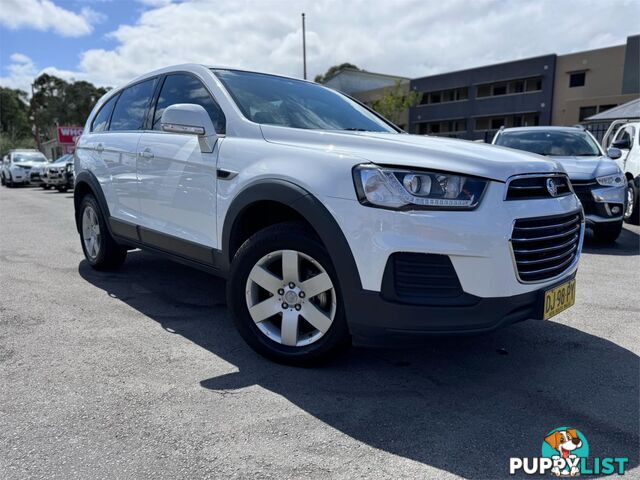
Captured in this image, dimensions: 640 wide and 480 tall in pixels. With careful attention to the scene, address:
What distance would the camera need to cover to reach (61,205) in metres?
12.8

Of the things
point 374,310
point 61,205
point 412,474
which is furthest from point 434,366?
point 61,205

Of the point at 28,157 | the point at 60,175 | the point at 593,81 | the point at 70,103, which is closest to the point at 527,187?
the point at 60,175

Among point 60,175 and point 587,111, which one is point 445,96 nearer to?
point 587,111

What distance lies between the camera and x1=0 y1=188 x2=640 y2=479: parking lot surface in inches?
80.5

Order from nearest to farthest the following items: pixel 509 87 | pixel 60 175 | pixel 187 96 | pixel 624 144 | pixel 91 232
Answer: pixel 187 96 → pixel 91 232 → pixel 624 144 → pixel 60 175 → pixel 509 87

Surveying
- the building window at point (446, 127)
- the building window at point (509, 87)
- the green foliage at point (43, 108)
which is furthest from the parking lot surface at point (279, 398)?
the green foliage at point (43, 108)

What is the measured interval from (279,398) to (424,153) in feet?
4.73

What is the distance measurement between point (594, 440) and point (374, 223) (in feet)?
4.52

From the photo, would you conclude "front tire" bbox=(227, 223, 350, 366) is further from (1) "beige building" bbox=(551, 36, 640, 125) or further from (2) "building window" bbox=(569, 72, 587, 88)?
(2) "building window" bbox=(569, 72, 587, 88)

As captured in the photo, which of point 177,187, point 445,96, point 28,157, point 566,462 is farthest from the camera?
point 445,96

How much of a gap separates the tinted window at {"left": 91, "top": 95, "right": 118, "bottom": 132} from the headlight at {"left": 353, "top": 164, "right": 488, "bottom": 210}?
3468mm

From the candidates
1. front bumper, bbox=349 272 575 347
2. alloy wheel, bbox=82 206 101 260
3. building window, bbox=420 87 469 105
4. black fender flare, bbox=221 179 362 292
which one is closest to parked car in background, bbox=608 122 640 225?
front bumper, bbox=349 272 575 347

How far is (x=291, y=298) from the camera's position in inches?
108

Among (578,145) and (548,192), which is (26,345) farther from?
(578,145)
